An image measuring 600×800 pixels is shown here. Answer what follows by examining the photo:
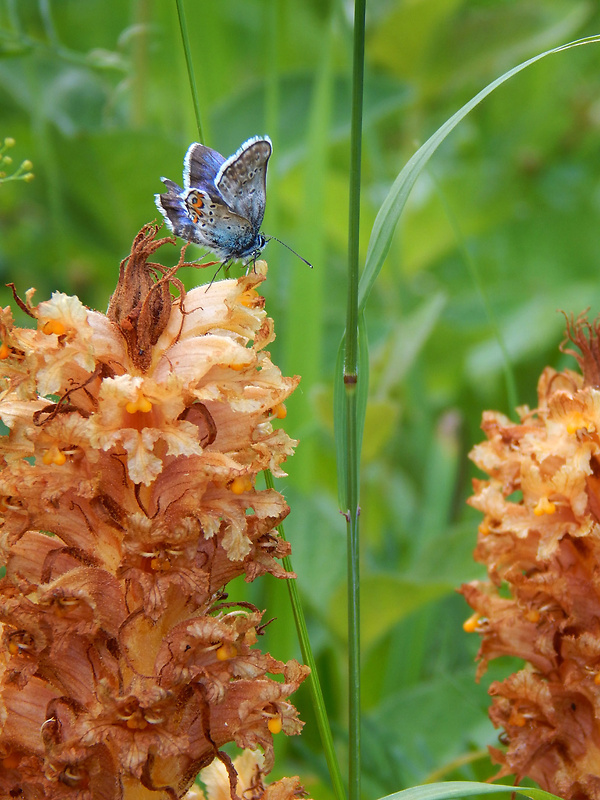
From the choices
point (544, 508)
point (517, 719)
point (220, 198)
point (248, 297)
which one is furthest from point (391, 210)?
point (517, 719)

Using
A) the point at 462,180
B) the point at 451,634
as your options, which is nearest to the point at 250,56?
the point at 462,180

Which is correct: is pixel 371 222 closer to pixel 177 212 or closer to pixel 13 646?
pixel 177 212

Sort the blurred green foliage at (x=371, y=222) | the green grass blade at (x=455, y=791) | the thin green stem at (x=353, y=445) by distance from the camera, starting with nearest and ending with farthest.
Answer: the green grass blade at (x=455, y=791) → the thin green stem at (x=353, y=445) → the blurred green foliage at (x=371, y=222)

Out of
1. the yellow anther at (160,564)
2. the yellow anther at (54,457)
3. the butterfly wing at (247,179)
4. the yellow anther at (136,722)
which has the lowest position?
the yellow anther at (136,722)

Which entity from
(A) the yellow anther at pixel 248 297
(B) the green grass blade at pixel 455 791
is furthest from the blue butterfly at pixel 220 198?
(B) the green grass blade at pixel 455 791

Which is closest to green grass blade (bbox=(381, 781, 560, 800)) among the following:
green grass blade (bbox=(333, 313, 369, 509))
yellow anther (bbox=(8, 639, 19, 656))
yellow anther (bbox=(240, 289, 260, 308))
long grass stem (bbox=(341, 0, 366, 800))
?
long grass stem (bbox=(341, 0, 366, 800))

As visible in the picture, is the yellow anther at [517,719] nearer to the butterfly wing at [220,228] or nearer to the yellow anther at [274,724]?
the yellow anther at [274,724]

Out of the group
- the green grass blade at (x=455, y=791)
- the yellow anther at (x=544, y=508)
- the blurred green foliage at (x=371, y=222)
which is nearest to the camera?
the green grass blade at (x=455, y=791)

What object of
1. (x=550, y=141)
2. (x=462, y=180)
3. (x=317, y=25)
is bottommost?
(x=462, y=180)

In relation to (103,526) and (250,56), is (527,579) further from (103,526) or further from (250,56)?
(250,56)
